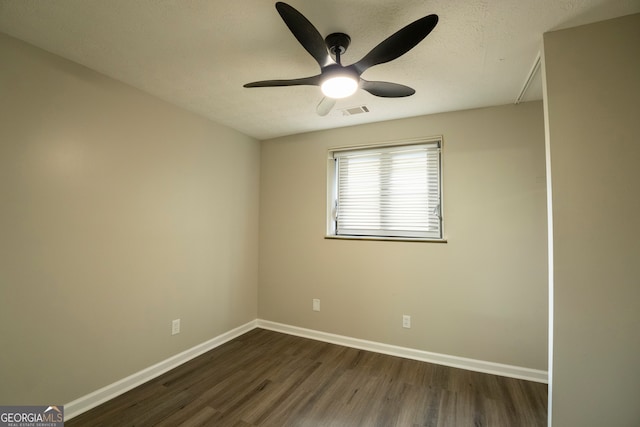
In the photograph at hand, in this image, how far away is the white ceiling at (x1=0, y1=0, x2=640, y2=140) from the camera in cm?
135

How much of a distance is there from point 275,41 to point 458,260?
2.31m

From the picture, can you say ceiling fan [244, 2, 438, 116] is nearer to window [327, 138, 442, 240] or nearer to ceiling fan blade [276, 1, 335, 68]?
ceiling fan blade [276, 1, 335, 68]

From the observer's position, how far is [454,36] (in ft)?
5.05

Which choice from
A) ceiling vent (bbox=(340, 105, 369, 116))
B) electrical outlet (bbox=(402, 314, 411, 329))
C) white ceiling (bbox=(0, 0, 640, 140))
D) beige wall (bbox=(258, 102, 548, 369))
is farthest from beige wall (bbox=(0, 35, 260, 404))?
electrical outlet (bbox=(402, 314, 411, 329))

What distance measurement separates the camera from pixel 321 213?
10.3 feet

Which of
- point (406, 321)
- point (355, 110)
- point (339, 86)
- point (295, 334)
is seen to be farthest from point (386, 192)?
point (295, 334)

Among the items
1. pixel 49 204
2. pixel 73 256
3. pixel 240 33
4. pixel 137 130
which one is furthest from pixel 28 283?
pixel 240 33

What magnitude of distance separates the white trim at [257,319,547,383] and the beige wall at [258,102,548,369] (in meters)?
0.05

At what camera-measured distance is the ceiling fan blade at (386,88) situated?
158 centimetres

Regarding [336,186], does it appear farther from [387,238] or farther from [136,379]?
[136,379]

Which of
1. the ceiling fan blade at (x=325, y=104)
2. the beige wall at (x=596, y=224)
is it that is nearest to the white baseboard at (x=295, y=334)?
the beige wall at (x=596, y=224)

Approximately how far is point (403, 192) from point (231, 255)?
203 cm

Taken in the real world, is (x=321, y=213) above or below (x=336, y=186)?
below

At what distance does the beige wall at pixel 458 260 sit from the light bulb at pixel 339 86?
1.39 m
